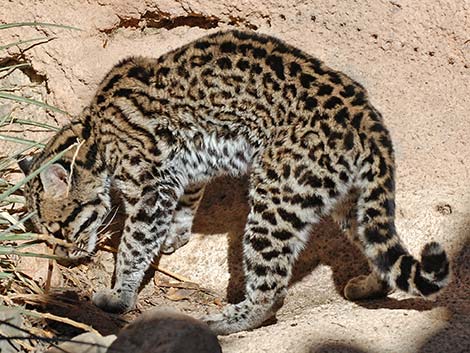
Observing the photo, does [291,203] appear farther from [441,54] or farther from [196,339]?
[441,54]

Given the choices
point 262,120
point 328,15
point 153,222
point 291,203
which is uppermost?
point 328,15

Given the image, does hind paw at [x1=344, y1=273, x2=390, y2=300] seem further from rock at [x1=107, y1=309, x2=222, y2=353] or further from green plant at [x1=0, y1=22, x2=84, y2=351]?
green plant at [x1=0, y1=22, x2=84, y2=351]

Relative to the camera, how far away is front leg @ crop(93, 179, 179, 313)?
230 inches

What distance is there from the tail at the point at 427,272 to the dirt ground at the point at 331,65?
1.53 ft

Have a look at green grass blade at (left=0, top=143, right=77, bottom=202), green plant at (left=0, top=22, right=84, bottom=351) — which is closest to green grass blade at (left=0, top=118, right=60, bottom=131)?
green plant at (left=0, top=22, right=84, bottom=351)

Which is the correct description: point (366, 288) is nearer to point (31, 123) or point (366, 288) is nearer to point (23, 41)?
point (31, 123)

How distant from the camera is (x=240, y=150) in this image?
18.9 ft

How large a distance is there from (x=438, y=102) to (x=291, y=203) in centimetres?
170

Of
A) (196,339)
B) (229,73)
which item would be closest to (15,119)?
(229,73)

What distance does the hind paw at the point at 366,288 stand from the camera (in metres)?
5.68

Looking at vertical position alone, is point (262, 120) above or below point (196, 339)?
above

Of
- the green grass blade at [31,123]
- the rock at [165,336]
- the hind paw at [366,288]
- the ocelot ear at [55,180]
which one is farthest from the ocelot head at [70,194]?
the hind paw at [366,288]

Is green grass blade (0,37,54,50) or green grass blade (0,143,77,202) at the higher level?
green grass blade (0,37,54,50)

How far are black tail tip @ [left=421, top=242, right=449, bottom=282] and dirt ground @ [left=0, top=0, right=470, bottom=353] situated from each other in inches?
21.8
